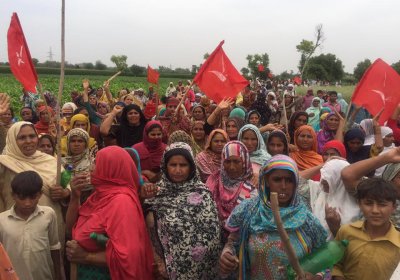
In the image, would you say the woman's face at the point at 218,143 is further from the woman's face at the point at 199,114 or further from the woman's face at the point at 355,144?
the woman's face at the point at 199,114

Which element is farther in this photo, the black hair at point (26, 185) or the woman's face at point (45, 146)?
the woman's face at point (45, 146)

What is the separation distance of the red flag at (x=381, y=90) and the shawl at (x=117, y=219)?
301 centimetres

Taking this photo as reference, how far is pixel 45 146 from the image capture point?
4.25m

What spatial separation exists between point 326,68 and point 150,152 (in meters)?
51.2

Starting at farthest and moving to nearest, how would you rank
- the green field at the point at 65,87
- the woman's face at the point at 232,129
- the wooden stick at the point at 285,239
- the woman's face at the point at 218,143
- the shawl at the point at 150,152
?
the green field at the point at 65,87 → the woman's face at the point at 232,129 → the shawl at the point at 150,152 → the woman's face at the point at 218,143 → the wooden stick at the point at 285,239

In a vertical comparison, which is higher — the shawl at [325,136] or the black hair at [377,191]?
the black hair at [377,191]

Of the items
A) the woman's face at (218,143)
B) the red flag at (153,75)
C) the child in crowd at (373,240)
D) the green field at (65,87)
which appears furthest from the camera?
the green field at (65,87)

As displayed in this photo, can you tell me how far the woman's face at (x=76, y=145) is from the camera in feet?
13.2

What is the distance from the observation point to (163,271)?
2.77 metres

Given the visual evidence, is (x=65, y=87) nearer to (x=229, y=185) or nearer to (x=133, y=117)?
(x=133, y=117)

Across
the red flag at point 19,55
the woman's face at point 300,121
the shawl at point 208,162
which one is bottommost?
the shawl at point 208,162

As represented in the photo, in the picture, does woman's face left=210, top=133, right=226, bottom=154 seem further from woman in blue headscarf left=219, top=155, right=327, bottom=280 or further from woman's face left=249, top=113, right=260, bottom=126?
woman's face left=249, top=113, right=260, bottom=126

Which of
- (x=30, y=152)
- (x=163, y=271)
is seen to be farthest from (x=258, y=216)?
(x=30, y=152)

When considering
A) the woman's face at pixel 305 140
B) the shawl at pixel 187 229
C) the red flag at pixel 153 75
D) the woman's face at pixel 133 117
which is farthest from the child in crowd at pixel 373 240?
the red flag at pixel 153 75
